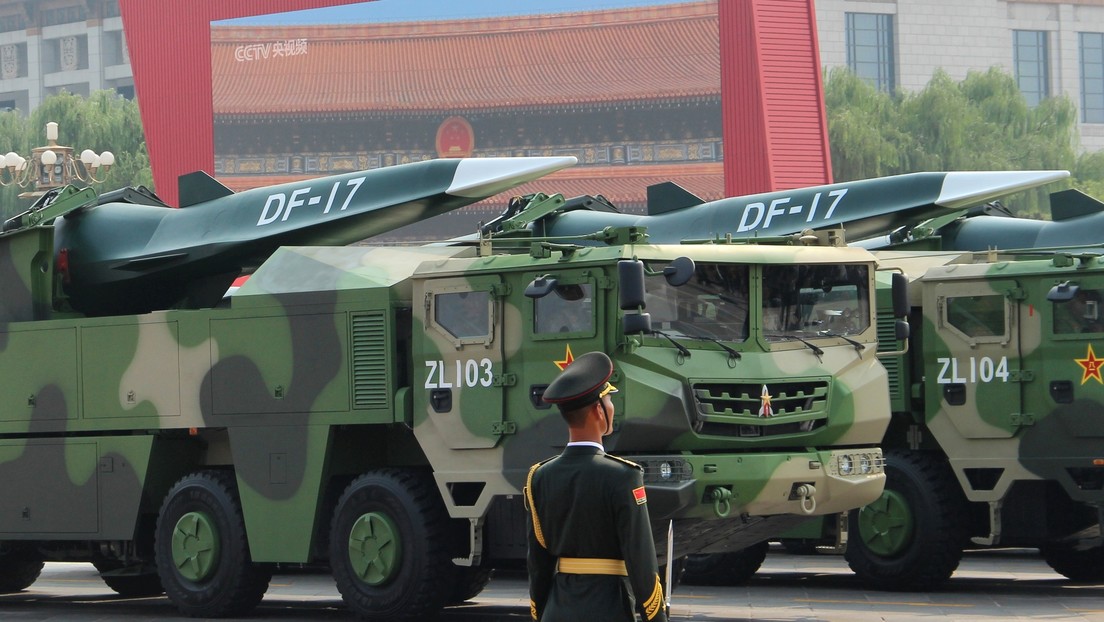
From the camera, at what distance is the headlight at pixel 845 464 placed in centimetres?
1138

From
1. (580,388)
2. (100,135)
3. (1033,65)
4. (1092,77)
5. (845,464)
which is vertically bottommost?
(845,464)

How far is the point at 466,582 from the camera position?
40.2 ft

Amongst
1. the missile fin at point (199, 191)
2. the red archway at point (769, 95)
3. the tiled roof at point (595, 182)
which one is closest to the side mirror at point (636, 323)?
the missile fin at point (199, 191)

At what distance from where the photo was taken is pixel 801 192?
61.4ft

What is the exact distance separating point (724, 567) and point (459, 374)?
13.3 ft

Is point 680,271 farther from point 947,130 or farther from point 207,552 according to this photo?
point 947,130

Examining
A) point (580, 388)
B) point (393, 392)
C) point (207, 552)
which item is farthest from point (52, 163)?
point (580, 388)

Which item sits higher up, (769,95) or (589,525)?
(769,95)

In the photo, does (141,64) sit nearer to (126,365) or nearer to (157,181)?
(157,181)

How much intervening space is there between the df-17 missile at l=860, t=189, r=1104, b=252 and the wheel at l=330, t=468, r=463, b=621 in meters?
6.73

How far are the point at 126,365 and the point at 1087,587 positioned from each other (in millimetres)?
7892

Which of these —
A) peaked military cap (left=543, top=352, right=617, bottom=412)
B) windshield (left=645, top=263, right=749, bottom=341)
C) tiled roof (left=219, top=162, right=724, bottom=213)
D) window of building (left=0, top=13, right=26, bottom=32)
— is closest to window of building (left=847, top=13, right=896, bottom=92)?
tiled roof (left=219, top=162, right=724, bottom=213)

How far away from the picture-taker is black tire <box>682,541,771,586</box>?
48.5 feet

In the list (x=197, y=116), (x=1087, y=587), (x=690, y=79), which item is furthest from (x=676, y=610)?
(x=197, y=116)
